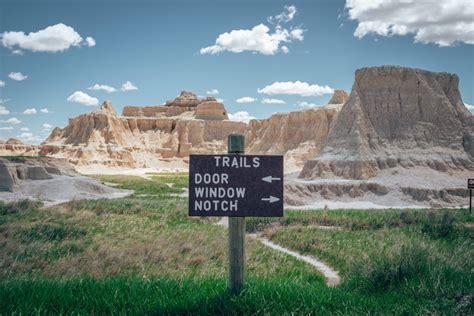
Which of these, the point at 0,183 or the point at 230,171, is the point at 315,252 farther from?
the point at 0,183

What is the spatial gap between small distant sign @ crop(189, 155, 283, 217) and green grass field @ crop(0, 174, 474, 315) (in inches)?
39.0

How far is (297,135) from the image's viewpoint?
7806 cm

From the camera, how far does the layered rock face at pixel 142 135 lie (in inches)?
3752

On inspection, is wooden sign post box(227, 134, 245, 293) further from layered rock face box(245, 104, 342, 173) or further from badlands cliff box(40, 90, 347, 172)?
badlands cliff box(40, 90, 347, 172)

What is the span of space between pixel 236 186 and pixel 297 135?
74245 millimetres

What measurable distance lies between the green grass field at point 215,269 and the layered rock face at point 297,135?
169 feet

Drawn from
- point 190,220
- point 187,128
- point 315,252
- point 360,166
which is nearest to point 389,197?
point 360,166

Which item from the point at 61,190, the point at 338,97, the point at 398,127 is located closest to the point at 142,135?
the point at 338,97

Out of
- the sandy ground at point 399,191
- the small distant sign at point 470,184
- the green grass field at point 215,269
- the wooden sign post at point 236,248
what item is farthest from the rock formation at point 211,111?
the wooden sign post at point 236,248

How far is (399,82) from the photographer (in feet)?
138

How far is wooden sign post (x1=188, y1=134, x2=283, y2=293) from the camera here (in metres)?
4.76

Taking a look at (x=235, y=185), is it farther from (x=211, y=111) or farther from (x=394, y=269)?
(x=211, y=111)

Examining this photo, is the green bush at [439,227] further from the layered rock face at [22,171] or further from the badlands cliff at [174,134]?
the badlands cliff at [174,134]

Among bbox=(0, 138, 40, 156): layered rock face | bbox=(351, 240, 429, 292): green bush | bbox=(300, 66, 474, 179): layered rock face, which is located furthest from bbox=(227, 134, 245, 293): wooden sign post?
bbox=(0, 138, 40, 156): layered rock face
